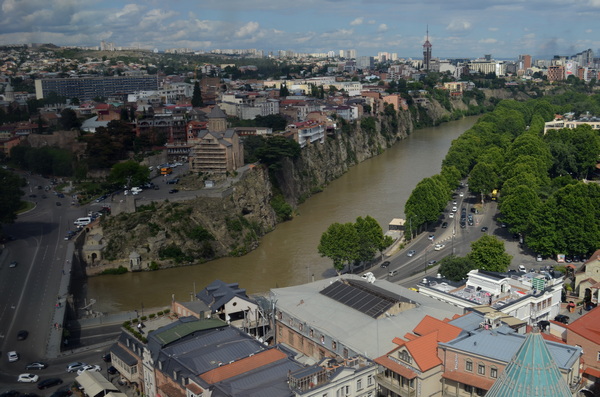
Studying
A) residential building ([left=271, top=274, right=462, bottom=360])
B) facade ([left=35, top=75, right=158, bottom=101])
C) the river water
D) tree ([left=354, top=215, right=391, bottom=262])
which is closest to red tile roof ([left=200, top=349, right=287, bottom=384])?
residential building ([left=271, top=274, right=462, bottom=360])

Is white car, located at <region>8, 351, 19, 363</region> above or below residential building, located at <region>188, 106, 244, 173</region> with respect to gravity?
below

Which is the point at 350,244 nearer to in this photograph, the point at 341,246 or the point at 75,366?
the point at 341,246

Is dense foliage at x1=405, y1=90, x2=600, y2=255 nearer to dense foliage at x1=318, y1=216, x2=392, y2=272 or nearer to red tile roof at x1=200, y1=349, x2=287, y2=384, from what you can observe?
dense foliage at x1=318, y1=216, x2=392, y2=272

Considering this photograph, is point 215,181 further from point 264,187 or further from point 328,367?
point 328,367

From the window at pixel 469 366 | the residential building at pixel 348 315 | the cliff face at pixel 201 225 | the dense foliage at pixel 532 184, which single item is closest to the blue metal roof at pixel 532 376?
the window at pixel 469 366

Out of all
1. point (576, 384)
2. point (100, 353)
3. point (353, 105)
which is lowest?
point (100, 353)

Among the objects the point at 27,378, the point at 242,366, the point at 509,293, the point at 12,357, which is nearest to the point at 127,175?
the point at 12,357

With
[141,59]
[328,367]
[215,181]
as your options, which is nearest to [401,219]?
[215,181]
